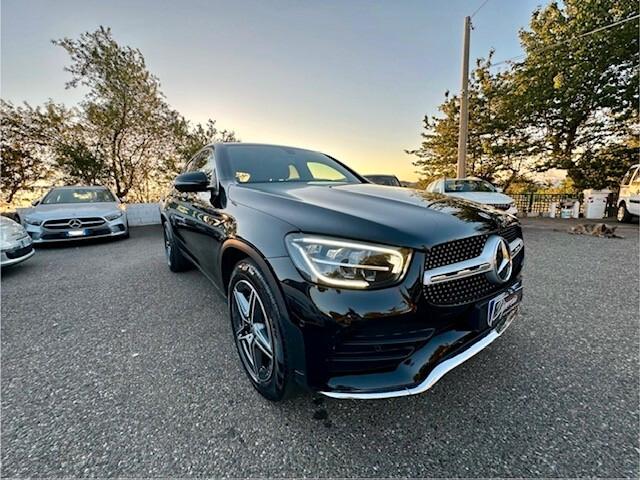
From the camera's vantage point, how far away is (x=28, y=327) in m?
2.58

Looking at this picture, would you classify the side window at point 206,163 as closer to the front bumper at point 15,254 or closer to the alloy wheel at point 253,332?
the alloy wheel at point 253,332

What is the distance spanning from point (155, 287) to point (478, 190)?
7.57 meters

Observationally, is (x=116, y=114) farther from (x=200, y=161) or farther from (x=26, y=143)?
(x=200, y=161)

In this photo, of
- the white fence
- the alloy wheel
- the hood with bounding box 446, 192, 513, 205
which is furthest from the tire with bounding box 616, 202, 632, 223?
the white fence

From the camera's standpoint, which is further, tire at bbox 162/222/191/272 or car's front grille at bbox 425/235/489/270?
tire at bbox 162/222/191/272

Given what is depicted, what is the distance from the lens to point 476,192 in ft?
24.4

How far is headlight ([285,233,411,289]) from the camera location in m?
1.24

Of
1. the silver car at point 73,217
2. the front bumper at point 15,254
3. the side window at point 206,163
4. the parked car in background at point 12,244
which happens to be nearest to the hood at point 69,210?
the silver car at point 73,217

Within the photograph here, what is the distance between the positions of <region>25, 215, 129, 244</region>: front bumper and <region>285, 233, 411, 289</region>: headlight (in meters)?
6.43

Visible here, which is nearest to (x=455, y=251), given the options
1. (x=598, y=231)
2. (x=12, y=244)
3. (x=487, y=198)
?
(x=12, y=244)

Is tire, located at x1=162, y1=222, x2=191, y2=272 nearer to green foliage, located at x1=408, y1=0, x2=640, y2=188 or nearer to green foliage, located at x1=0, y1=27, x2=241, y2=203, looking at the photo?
green foliage, located at x1=0, y1=27, x2=241, y2=203

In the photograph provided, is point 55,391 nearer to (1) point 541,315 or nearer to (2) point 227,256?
(2) point 227,256

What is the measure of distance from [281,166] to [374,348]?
1883mm

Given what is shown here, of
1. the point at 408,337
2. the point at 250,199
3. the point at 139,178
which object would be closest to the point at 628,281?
the point at 408,337
